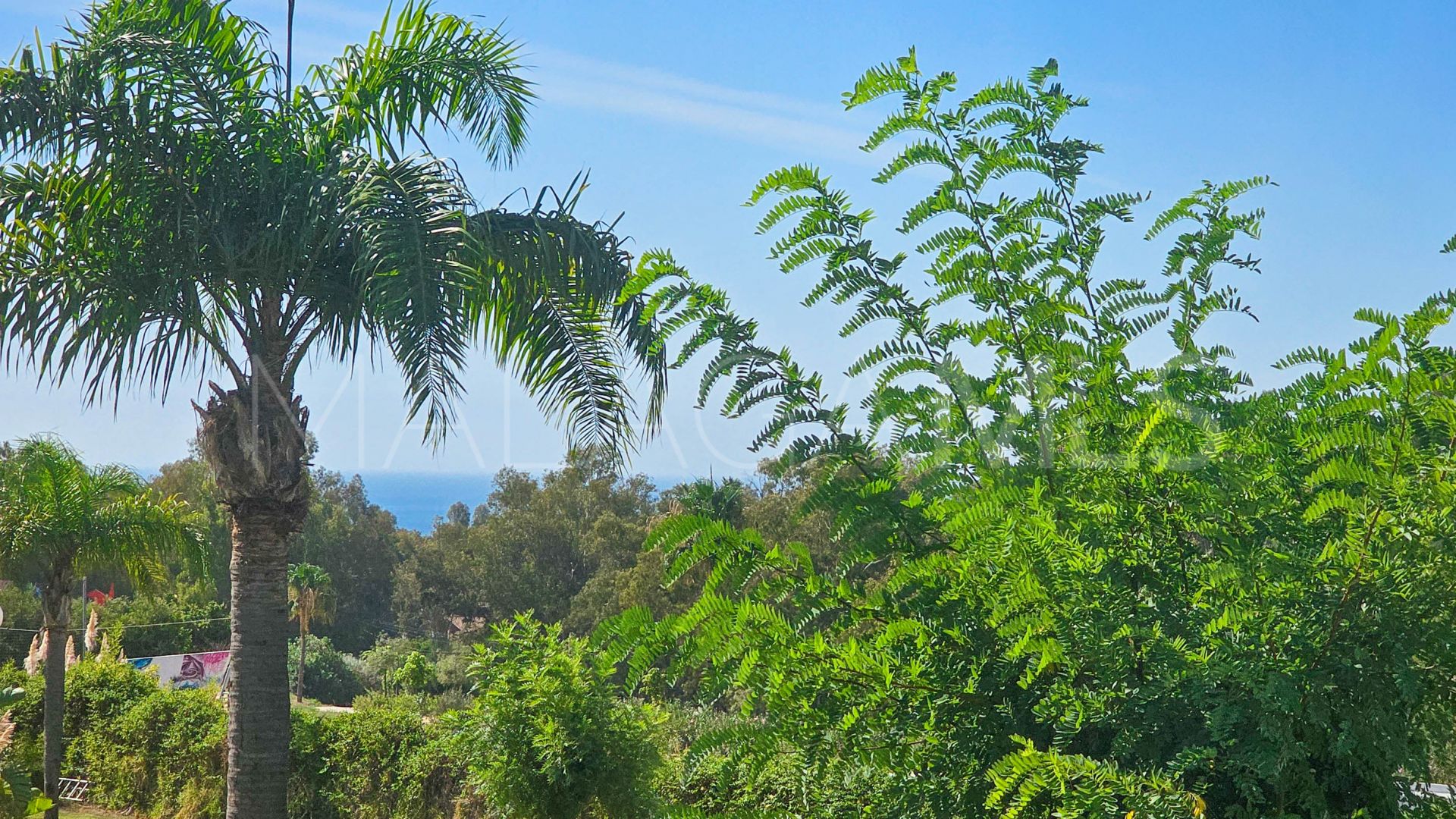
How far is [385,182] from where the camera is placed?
7.52 metres

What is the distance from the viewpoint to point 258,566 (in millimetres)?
7770

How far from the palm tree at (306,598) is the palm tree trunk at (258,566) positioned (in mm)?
22419

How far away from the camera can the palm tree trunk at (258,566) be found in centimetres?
760

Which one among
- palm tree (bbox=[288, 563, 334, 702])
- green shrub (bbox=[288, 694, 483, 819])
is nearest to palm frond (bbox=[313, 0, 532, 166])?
green shrub (bbox=[288, 694, 483, 819])

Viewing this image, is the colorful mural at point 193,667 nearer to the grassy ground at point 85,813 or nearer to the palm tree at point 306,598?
the palm tree at point 306,598

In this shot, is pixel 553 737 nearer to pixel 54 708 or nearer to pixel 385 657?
pixel 54 708

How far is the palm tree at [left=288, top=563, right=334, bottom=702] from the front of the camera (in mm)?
30141

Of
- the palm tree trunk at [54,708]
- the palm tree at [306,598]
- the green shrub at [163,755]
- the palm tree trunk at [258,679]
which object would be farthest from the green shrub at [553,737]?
the palm tree at [306,598]

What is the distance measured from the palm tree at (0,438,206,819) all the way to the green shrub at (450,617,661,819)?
22.5 ft

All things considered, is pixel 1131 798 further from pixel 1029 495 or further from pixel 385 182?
pixel 385 182

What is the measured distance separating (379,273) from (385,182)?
978 millimetres

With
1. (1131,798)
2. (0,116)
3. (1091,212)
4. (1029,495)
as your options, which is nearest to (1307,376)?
(1091,212)

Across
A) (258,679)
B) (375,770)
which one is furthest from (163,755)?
(258,679)

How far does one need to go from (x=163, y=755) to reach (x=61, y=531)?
2820 millimetres
